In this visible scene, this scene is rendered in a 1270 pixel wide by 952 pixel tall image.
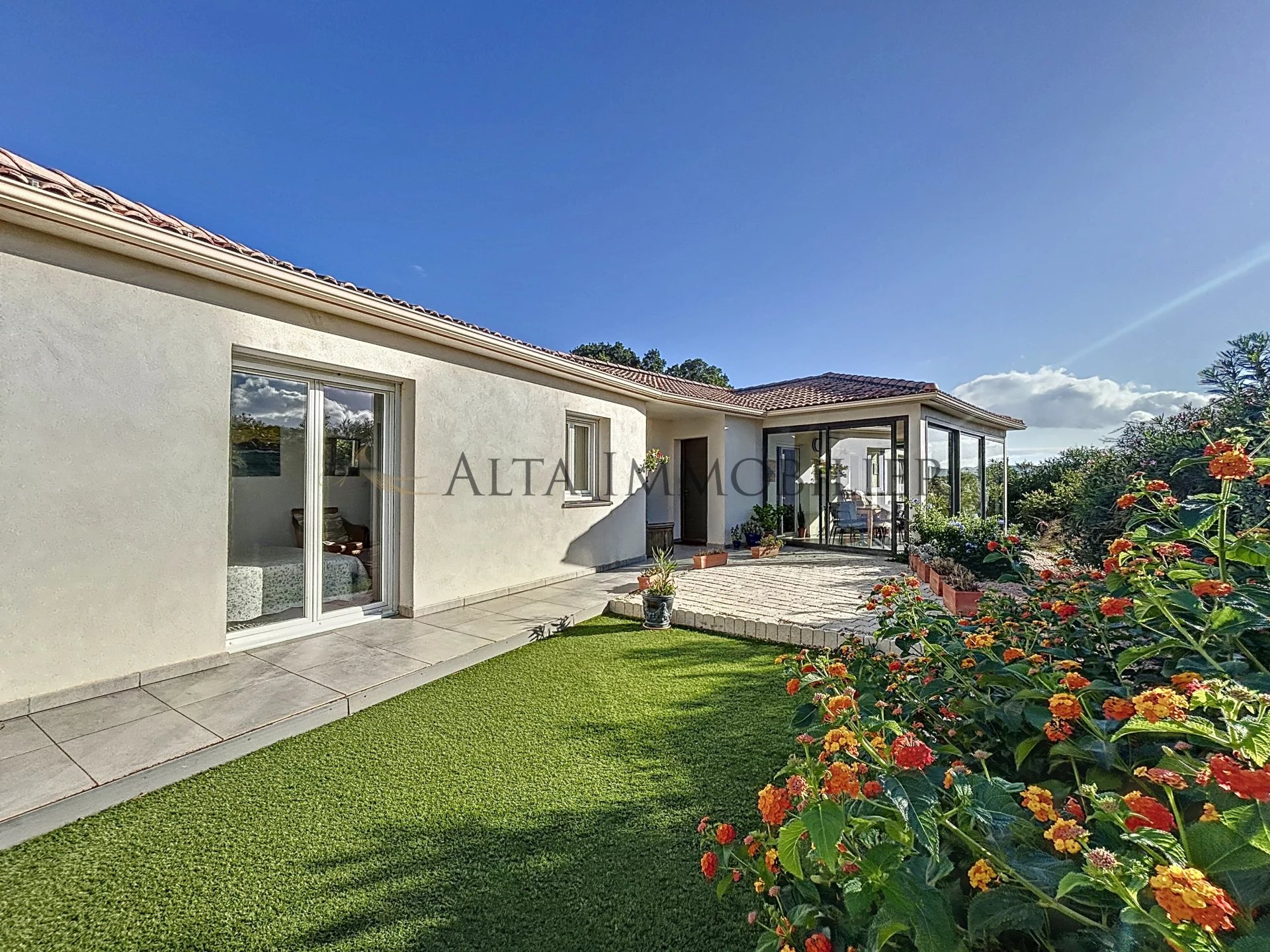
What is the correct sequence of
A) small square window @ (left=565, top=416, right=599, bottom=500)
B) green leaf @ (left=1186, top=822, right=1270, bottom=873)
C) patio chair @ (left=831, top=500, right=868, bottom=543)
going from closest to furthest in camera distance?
green leaf @ (left=1186, top=822, right=1270, bottom=873) → small square window @ (left=565, top=416, right=599, bottom=500) → patio chair @ (left=831, top=500, right=868, bottom=543)

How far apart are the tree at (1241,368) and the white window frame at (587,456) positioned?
9.10 metres

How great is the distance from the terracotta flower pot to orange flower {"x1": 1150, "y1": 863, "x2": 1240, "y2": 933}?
7.16 m

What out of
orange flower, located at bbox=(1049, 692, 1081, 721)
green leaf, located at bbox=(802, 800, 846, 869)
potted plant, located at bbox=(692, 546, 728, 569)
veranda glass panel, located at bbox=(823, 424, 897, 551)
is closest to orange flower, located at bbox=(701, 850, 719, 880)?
green leaf, located at bbox=(802, 800, 846, 869)

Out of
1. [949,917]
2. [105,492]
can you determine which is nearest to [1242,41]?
[949,917]

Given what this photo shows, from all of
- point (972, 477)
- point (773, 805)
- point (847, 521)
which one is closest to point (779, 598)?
point (773, 805)

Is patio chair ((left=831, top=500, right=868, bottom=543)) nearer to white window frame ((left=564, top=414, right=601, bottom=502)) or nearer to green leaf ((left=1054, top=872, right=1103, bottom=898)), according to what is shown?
white window frame ((left=564, top=414, right=601, bottom=502))

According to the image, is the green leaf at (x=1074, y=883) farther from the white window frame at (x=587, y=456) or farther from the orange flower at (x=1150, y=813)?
the white window frame at (x=587, y=456)

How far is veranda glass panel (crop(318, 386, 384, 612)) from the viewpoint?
640cm

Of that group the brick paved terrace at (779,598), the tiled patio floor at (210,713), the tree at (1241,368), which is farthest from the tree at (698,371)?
the tiled patio floor at (210,713)

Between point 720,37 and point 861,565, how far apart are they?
10097 millimetres

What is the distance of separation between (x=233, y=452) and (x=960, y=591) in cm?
921

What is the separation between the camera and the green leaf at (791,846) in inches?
50.4

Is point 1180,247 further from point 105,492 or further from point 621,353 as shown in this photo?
point 621,353

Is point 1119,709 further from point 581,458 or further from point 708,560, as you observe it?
point 708,560
